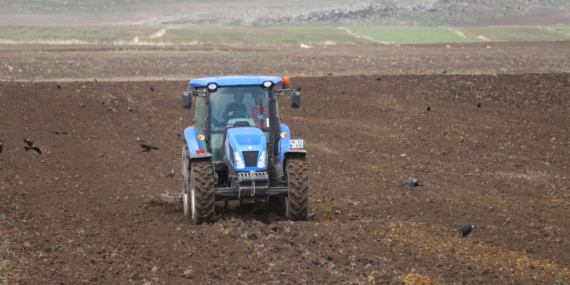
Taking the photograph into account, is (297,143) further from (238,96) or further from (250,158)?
(238,96)

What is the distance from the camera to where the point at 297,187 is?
8.97 m

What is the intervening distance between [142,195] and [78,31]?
63.2 metres

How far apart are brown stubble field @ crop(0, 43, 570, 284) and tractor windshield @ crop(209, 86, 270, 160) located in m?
1.33

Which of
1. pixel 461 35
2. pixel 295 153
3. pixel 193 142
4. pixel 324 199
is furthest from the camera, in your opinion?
pixel 461 35

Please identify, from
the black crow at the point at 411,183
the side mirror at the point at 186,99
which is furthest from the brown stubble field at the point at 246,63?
the side mirror at the point at 186,99

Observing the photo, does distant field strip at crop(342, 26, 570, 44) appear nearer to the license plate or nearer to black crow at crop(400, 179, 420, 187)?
black crow at crop(400, 179, 420, 187)

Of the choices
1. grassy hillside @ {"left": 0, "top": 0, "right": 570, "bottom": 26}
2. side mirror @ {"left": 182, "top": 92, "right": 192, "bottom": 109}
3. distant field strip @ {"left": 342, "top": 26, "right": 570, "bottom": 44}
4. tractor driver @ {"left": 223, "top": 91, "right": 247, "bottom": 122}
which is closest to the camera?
side mirror @ {"left": 182, "top": 92, "right": 192, "bottom": 109}

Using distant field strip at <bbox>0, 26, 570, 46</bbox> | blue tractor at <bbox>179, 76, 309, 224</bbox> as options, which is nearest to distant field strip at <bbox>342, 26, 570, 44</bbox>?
distant field strip at <bbox>0, 26, 570, 46</bbox>

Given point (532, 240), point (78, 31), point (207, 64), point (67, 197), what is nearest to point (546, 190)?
point (532, 240)

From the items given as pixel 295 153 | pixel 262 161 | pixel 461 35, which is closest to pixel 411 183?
pixel 295 153

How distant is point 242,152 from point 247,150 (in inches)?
3.1

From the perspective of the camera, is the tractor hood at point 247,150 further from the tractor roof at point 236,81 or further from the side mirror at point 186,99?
Result: the side mirror at point 186,99

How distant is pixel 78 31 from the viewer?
70000 millimetres

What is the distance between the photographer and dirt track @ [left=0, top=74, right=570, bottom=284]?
290 inches
